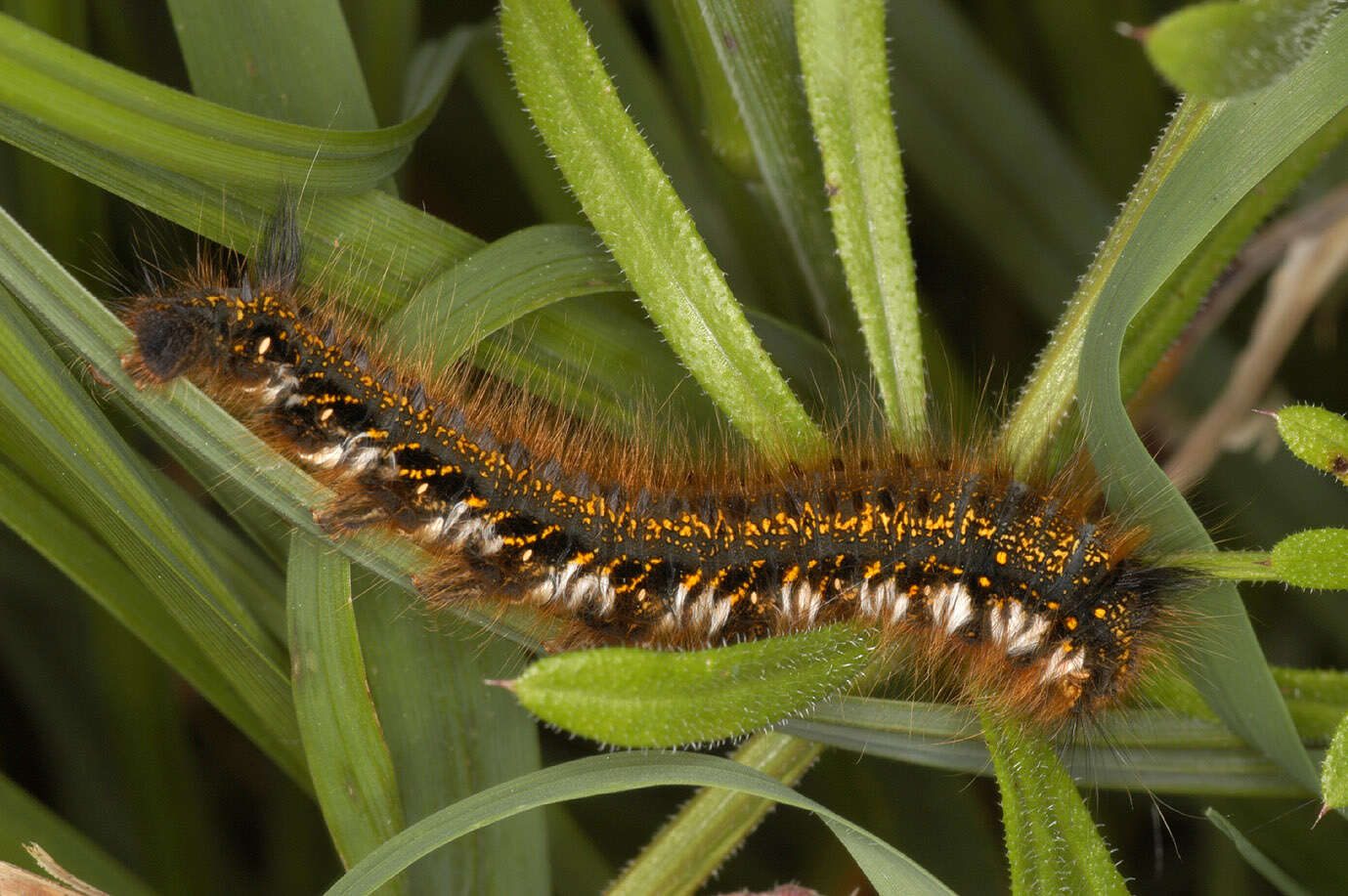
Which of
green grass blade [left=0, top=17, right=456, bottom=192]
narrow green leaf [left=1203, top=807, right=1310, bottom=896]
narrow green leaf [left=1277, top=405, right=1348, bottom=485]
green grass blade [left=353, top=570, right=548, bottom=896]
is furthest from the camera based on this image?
green grass blade [left=353, top=570, right=548, bottom=896]

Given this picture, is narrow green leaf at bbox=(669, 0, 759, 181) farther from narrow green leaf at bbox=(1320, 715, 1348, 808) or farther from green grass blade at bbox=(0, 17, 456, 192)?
narrow green leaf at bbox=(1320, 715, 1348, 808)

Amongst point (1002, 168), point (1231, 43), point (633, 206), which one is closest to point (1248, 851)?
point (1231, 43)

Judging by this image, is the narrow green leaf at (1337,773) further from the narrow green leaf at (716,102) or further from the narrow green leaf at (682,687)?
the narrow green leaf at (716,102)

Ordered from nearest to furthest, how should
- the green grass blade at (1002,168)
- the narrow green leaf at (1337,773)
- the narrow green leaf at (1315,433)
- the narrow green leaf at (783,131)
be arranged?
the narrow green leaf at (1337,773) → the narrow green leaf at (1315,433) → the narrow green leaf at (783,131) → the green grass blade at (1002,168)

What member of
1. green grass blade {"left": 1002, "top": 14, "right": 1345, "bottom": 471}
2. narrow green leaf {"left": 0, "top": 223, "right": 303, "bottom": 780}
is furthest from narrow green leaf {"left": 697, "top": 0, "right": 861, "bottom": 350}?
narrow green leaf {"left": 0, "top": 223, "right": 303, "bottom": 780}

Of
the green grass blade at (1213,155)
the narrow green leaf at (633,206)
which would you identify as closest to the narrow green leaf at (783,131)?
the narrow green leaf at (633,206)

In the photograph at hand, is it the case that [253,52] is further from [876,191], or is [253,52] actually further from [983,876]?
[983,876]

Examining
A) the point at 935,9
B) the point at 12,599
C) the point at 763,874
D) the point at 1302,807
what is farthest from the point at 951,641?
the point at 12,599

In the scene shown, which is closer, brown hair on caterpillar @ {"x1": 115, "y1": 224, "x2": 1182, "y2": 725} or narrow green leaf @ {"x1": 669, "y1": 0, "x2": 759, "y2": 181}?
brown hair on caterpillar @ {"x1": 115, "y1": 224, "x2": 1182, "y2": 725}
